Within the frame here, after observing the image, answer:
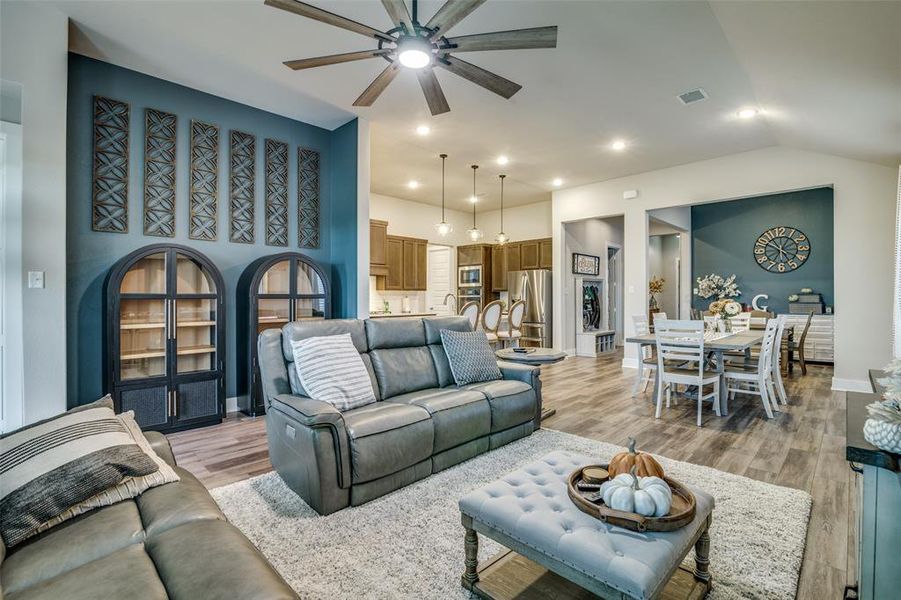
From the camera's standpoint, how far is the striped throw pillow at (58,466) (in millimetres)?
1223

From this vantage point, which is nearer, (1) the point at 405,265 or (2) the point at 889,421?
(2) the point at 889,421

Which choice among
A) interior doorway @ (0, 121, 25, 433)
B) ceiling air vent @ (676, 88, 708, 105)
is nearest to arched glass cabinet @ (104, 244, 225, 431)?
interior doorway @ (0, 121, 25, 433)

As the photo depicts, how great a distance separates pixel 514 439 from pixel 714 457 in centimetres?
144

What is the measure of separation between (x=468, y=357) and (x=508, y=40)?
225 centimetres

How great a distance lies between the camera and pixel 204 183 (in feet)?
13.9

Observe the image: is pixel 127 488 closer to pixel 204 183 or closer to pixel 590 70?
pixel 204 183

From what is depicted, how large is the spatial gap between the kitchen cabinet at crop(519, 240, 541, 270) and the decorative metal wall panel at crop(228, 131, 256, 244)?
19.0ft

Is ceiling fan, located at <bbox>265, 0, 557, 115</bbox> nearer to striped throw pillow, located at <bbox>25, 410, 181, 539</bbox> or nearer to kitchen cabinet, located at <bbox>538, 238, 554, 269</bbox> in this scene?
striped throw pillow, located at <bbox>25, 410, 181, 539</bbox>

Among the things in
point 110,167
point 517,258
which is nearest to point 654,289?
point 517,258

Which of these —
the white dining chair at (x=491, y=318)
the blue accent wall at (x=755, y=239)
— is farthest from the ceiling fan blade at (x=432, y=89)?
the blue accent wall at (x=755, y=239)

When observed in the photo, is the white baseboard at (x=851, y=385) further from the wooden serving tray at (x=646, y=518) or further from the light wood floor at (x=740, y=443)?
the wooden serving tray at (x=646, y=518)

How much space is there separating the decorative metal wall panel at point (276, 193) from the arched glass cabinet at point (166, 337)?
883mm

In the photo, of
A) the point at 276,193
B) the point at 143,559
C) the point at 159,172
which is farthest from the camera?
the point at 276,193

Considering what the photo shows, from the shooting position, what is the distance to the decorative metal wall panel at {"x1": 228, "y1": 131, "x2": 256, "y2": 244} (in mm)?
4438
